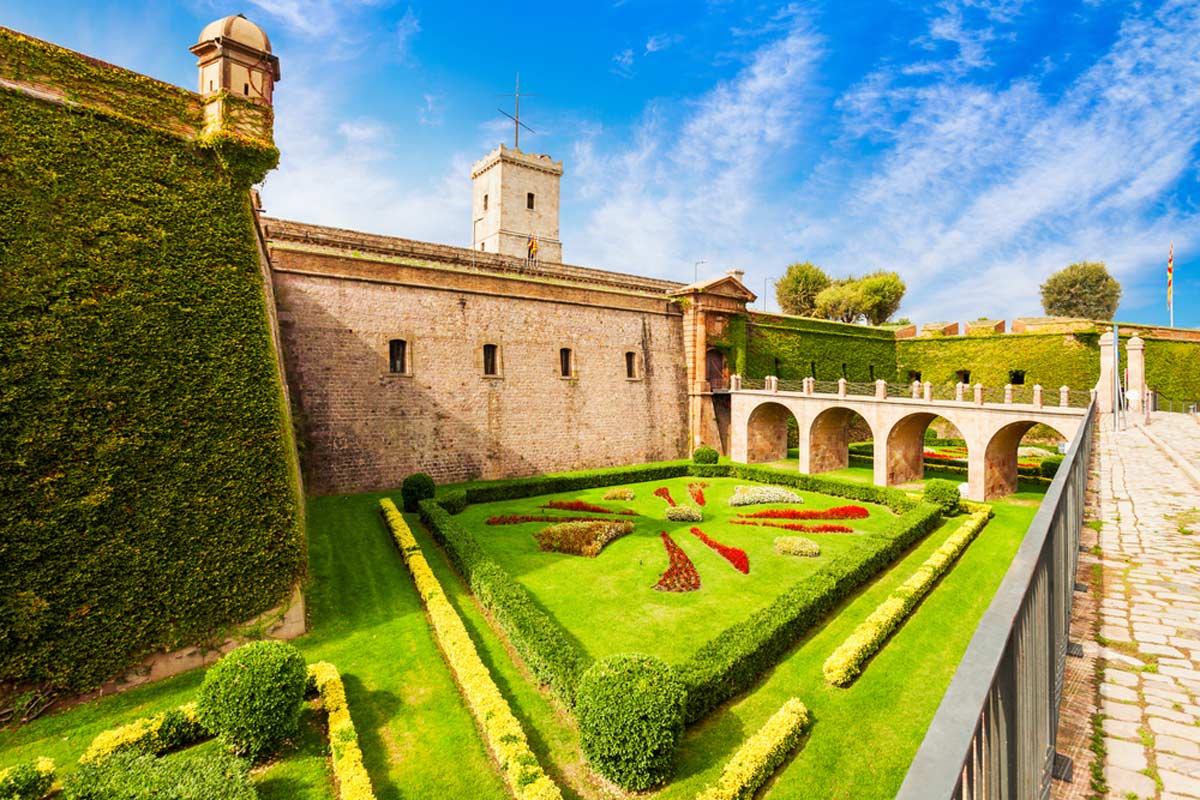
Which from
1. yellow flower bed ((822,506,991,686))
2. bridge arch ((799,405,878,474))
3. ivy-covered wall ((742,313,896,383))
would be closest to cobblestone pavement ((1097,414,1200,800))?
yellow flower bed ((822,506,991,686))

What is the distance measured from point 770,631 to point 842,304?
4385 centimetres

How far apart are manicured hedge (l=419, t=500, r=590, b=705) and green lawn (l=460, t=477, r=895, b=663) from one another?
0.76 metres

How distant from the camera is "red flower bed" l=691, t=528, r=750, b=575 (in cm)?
1268

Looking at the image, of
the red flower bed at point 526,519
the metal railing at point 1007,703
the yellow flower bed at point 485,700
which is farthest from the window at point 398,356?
the metal railing at point 1007,703

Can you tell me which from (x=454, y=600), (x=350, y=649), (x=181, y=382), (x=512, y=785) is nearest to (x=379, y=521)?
(x=454, y=600)

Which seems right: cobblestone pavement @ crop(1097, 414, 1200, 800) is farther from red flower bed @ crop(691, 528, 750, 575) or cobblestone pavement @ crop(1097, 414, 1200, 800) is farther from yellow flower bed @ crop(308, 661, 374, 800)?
red flower bed @ crop(691, 528, 750, 575)

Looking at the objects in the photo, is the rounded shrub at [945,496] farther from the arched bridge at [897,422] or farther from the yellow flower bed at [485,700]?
the yellow flower bed at [485,700]

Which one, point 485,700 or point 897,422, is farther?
point 897,422

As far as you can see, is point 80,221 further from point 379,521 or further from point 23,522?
point 379,521

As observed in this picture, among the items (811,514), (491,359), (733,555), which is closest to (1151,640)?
(733,555)

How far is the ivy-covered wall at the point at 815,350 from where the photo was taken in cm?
3006

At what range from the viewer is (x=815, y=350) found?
3219 cm

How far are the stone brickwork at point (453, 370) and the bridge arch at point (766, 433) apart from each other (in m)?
3.80

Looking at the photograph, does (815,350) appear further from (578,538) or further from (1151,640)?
(1151,640)
